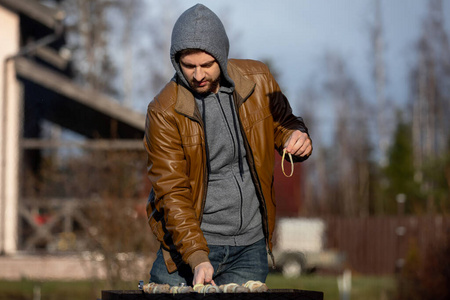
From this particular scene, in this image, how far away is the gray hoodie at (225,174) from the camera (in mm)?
3756

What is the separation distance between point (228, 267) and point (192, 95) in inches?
33.6

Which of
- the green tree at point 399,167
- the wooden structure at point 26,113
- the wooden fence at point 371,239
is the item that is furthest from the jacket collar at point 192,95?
the green tree at point 399,167

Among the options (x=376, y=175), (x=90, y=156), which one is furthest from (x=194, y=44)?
(x=376, y=175)

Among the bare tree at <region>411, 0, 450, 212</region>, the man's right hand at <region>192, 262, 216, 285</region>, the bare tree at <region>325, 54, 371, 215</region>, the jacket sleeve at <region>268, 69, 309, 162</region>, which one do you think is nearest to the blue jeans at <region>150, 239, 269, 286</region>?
the man's right hand at <region>192, 262, 216, 285</region>

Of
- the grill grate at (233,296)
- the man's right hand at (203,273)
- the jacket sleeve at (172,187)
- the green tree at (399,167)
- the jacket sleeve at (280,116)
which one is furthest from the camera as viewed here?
the green tree at (399,167)

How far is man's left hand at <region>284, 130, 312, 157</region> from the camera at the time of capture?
11.6ft

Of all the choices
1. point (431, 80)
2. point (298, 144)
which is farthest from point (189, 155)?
point (431, 80)

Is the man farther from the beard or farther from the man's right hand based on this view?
the man's right hand

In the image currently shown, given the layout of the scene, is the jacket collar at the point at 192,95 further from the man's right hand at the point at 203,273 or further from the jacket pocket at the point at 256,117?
the man's right hand at the point at 203,273

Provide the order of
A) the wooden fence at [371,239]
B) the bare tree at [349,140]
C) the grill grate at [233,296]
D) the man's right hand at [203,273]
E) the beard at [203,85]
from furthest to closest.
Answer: the bare tree at [349,140] < the wooden fence at [371,239] < the beard at [203,85] < the man's right hand at [203,273] < the grill grate at [233,296]

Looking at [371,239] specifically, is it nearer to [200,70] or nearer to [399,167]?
[399,167]

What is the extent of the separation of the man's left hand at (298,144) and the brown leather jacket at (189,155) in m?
0.15

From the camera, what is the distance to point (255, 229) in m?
3.85

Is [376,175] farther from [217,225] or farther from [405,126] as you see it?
[217,225]
